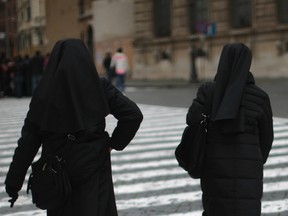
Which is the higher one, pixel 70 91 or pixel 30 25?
pixel 30 25

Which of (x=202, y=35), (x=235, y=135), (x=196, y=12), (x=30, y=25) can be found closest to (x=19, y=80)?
(x=202, y=35)

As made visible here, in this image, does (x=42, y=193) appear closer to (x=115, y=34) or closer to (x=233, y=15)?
(x=233, y=15)

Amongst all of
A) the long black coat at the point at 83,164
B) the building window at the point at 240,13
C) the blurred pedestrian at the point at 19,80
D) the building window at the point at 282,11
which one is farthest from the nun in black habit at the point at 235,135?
the building window at the point at 240,13

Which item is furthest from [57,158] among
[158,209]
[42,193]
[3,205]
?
[3,205]

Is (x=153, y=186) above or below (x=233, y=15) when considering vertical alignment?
below

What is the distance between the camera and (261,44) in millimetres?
29547

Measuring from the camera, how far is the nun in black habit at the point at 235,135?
394 cm

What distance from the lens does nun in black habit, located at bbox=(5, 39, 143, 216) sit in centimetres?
361

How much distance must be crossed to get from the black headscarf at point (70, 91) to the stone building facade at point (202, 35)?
2560 cm

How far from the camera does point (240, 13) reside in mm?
31172

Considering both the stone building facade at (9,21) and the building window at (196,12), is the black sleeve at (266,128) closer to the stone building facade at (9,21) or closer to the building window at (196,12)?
the building window at (196,12)

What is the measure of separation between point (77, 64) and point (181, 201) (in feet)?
11.7

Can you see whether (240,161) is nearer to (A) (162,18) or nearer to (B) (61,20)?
(A) (162,18)

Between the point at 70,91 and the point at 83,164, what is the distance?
0.44m
